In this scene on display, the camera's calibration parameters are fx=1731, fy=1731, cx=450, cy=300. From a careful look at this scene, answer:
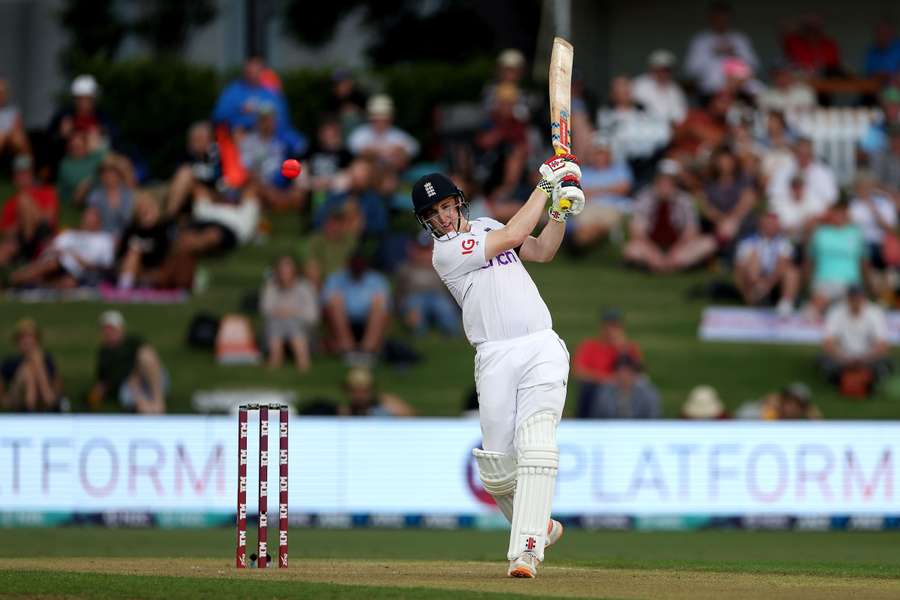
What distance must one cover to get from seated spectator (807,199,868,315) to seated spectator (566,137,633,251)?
2526 millimetres

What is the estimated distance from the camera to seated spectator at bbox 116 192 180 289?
1928 cm

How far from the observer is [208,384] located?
1820 centimetres

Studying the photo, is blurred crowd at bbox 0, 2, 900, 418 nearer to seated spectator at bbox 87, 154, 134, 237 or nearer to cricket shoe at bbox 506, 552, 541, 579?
seated spectator at bbox 87, 154, 134, 237

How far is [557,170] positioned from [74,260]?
11.1 m

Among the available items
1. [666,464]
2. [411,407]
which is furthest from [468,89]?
[666,464]

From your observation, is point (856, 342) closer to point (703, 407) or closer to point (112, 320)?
point (703, 407)

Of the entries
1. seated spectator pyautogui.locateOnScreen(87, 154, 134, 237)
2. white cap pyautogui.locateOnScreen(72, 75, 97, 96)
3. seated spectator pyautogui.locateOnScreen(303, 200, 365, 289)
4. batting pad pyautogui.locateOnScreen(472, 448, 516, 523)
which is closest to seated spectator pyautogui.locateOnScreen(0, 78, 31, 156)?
white cap pyautogui.locateOnScreen(72, 75, 97, 96)

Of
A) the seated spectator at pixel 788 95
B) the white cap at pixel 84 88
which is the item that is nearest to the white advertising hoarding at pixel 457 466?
the white cap at pixel 84 88

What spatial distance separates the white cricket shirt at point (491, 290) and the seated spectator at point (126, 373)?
8.38 m

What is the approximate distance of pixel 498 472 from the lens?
9.41 metres

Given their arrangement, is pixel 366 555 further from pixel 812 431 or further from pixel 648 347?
pixel 648 347

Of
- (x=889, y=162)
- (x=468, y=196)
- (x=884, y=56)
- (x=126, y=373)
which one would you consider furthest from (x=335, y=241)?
(x=884, y=56)

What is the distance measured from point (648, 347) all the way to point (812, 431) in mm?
3524

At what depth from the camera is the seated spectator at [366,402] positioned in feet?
55.2
